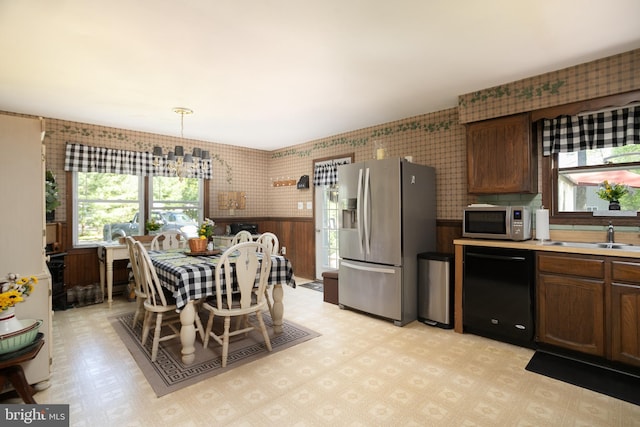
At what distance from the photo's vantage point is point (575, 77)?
8.84 feet

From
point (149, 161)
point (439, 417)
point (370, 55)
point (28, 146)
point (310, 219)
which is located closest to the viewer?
point (439, 417)

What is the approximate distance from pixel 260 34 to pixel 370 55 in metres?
0.87

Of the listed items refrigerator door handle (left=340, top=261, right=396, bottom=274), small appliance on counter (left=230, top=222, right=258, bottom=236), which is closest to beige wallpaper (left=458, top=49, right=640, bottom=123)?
refrigerator door handle (left=340, top=261, right=396, bottom=274)

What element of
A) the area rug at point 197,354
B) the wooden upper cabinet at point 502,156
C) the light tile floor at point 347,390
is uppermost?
the wooden upper cabinet at point 502,156

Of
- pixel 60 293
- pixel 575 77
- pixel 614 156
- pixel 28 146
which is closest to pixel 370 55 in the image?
pixel 575 77

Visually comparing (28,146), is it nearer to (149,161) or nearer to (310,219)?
(149,161)

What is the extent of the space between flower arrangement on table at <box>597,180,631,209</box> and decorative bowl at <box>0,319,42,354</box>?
4407 millimetres

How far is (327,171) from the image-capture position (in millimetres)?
5180

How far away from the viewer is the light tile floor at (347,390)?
1858 millimetres

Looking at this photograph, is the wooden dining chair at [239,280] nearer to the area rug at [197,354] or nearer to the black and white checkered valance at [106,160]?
the area rug at [197,354]

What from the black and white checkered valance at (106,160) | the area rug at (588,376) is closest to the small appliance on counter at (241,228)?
the black and white checkered valance at (106,160)

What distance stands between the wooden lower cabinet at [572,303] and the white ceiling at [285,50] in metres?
1.68
